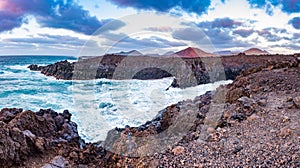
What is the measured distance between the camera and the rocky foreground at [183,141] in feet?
16.6

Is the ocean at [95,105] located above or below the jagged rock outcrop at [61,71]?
below

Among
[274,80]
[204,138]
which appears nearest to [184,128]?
[204,138]

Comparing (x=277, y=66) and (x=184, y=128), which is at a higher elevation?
(x=277, y=66)

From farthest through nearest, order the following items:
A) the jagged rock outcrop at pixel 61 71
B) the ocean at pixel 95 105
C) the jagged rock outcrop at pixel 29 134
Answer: the jagged rock outcrop at pixel 61 71, the ocean at pixel 95 105, the jagged rock outcrop at pixel 29 134

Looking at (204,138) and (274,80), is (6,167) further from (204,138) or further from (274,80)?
(274,80)

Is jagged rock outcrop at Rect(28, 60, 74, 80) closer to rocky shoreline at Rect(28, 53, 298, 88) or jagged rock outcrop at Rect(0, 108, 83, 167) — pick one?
rocky shoreline at Rect(28, 53, 298, 88)

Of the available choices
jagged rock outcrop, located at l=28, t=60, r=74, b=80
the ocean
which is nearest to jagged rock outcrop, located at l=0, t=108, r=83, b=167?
the ocean

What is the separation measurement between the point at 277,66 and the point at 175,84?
27.3 ft

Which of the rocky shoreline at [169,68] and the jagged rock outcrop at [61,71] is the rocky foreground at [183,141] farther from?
the jagged rock outcrop at [61,71]

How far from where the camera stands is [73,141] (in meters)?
7.53

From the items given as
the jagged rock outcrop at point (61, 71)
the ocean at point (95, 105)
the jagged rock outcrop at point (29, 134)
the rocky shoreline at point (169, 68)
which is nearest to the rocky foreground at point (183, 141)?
the jagged rock outcrop at point (29, 134)

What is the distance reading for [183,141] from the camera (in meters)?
6.16

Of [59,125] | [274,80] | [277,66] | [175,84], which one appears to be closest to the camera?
[59,125]

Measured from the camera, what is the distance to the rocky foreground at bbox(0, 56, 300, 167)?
5070 mm
